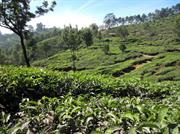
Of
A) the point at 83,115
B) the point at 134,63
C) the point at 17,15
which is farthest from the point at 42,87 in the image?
the point at 134,63

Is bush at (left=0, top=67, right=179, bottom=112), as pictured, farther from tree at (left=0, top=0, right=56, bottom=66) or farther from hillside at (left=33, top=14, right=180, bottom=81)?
hillside at (left=33, top=14, right=180, bottom=81)

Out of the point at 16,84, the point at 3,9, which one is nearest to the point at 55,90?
the point at 16,84

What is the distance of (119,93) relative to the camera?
9938mm

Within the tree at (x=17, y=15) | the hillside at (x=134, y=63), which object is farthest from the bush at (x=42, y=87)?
the hillside at (x=134, y=63)

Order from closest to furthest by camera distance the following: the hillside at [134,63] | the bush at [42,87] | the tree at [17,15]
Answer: the bush at [42,87], the tree at [17,15], the hillside at [134,63]

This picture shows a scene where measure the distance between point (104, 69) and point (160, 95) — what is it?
6652cm

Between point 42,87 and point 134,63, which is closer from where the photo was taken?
point 42,87

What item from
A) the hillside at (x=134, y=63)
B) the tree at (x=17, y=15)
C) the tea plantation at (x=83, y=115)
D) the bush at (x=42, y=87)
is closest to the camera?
the tea plantation at (x=83, y=115)

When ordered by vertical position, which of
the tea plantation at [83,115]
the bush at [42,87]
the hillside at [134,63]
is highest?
the tea plantation at [83,115]

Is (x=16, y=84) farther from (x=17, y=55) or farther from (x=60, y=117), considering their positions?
(x=17, y=55)

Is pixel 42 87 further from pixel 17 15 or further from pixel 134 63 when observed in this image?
pixel 134 63

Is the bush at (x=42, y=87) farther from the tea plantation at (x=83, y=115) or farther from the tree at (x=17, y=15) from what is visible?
the tree at (x=17, y=15)

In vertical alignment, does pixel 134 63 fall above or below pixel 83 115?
below

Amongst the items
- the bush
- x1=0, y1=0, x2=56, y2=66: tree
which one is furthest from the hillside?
the bush
